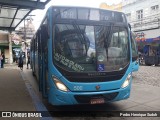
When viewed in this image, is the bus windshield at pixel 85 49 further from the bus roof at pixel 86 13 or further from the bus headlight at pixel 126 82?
the bus headlight at pixel 126 82

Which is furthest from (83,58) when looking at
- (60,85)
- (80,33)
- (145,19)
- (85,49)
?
(145,19)

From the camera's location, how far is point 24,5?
14.9 metres

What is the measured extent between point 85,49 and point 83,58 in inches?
9.4

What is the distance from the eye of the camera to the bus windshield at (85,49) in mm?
6016

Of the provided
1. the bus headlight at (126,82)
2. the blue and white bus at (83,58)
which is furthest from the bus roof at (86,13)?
the bus headlight at (126,82)

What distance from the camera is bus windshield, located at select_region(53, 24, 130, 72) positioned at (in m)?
6.02

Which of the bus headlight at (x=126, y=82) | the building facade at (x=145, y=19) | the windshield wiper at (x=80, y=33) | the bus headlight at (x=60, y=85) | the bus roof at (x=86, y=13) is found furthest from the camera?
the building facade at (x=145, y=19)

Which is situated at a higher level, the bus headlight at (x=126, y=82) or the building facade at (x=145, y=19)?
the building facade at (x=145, y=19)

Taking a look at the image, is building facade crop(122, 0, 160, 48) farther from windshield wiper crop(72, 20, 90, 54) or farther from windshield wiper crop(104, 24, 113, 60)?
windshield wiper crop(72, 20, 90, 54)

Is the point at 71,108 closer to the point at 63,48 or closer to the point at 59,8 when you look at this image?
the point at 63,48

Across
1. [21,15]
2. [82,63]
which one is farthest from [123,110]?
[21,15]

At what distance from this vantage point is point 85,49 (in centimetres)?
611

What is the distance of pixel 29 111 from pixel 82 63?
2236mm

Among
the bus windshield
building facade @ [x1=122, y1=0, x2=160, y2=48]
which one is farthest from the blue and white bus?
building facade @ [x1=122, y1=0, x2=160, y2=48]
